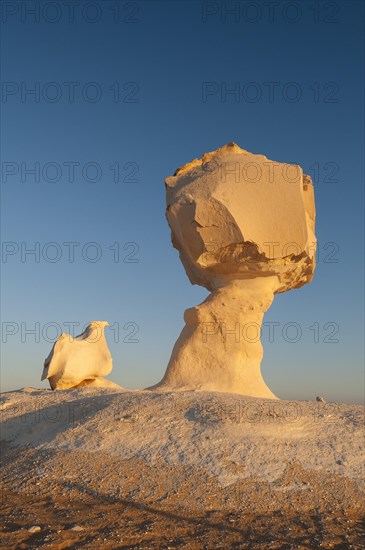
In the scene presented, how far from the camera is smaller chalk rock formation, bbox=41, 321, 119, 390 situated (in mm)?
11250

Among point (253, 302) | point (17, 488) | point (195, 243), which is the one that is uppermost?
point (195, 243)

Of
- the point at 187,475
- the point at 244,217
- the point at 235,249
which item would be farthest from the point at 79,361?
the point at 187,475

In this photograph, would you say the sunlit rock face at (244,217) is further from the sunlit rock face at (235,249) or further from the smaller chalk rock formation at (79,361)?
the smaller chalk rock formation at (79,361)

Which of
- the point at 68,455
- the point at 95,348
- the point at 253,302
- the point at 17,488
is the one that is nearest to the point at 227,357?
the point at 253,302

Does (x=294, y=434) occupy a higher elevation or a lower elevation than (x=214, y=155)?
lower

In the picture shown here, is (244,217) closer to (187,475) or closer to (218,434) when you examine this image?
(218,434)

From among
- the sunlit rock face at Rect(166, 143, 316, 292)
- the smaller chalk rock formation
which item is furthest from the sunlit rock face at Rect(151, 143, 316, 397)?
the smaller chalk rock formation

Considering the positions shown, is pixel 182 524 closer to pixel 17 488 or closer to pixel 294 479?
pixel 294 479

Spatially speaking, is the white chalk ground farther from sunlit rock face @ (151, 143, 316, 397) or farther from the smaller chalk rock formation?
the smaller chalk rock formation

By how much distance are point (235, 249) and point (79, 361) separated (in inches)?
171

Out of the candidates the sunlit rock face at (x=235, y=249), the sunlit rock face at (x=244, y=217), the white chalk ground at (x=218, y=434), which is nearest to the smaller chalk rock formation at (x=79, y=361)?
the sunlit rock face at (x=235, y=249)

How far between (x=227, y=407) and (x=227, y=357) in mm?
3670

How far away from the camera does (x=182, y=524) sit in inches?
162

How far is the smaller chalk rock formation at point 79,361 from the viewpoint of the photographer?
36.9 ft
